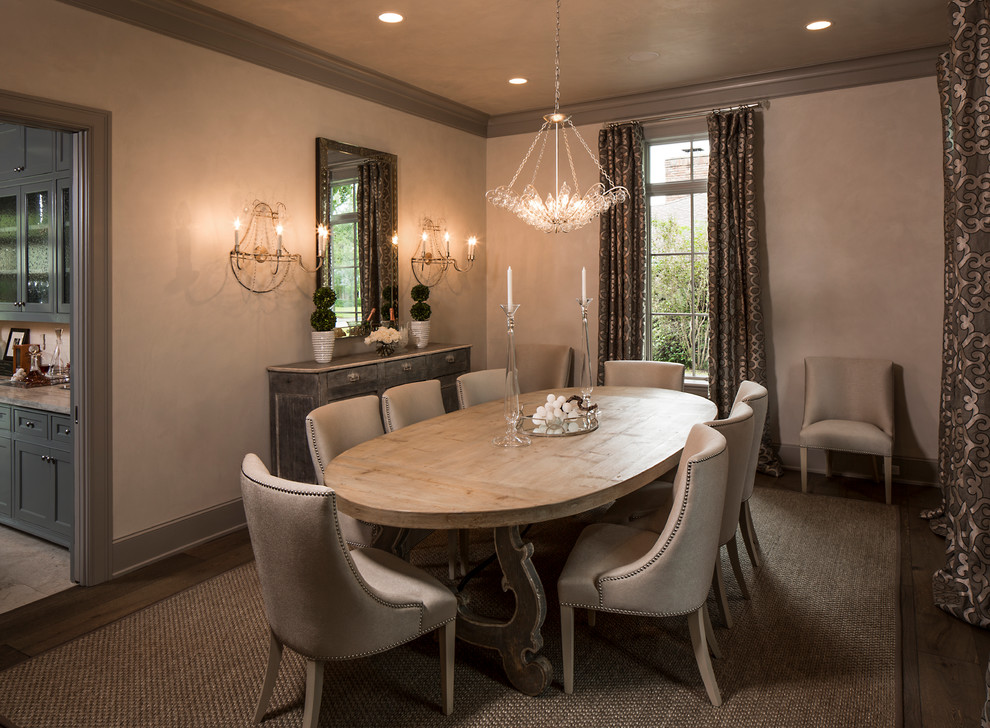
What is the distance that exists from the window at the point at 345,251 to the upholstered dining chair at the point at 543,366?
1.55 m

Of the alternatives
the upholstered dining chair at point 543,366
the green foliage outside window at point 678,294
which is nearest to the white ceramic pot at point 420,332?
the upholstered dining chair at point 543,366

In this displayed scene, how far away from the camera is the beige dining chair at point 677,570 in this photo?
7.12 feet

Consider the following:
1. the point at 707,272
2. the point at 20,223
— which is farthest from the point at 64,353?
the point at 707,272

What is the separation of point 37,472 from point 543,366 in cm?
358

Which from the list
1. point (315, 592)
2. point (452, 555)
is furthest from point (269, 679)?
point (452, 555)

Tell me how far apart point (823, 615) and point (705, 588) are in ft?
3.20

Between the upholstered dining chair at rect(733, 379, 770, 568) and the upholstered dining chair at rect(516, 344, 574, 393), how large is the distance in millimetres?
2360

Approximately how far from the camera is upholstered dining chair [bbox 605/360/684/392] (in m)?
4.59

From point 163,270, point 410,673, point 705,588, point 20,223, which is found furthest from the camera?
point 20,223

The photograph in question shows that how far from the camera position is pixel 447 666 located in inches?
88.7

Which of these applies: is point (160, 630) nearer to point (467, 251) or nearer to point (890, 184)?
point (467, 251)

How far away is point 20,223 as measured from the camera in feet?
13.7

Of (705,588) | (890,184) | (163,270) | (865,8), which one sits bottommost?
(705,588)

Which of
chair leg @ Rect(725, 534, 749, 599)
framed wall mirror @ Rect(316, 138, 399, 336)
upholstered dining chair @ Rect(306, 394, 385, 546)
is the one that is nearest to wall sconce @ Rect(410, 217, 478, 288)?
framed wall mirror @ Rect(316, 138, 399, 336)
